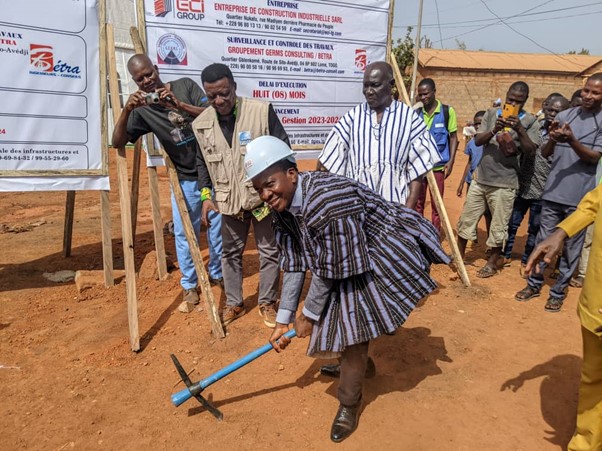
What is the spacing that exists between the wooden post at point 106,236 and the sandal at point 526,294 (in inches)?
166

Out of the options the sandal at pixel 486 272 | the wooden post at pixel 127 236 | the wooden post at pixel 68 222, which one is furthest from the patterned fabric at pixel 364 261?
the wooden post at pixel 68 222

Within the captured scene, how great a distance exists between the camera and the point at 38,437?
2727 mm

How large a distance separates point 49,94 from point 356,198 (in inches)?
124

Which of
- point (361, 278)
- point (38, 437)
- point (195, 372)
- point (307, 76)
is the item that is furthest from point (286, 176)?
point (307, 76)

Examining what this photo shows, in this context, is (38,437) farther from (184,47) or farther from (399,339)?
(184,47)

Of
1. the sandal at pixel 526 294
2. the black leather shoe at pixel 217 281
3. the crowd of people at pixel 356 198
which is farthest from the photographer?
the black leather shoe at pixel 217 281

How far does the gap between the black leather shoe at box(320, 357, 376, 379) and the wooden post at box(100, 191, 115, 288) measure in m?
2.57

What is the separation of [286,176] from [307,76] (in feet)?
A: 9.53

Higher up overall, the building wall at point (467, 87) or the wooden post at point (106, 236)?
the building wall at point (467, 87)

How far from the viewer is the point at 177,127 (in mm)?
3889

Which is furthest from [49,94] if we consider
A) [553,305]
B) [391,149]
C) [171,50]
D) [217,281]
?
[553,305]

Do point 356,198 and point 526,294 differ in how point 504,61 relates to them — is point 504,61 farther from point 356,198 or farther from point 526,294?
point 356,198

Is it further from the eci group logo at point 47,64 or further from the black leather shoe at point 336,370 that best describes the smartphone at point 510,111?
the eci group logo at point 47,64

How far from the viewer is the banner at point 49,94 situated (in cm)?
380
